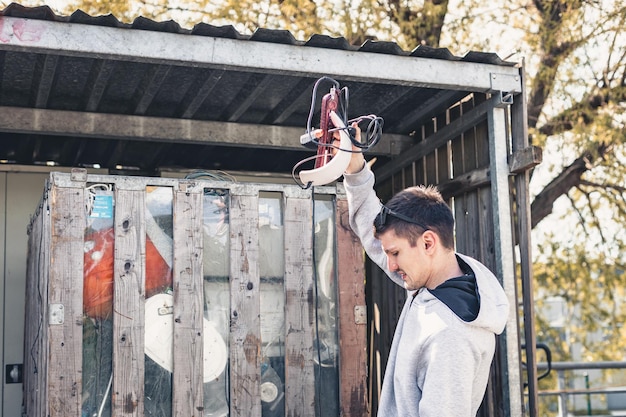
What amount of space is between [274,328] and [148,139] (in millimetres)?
2351

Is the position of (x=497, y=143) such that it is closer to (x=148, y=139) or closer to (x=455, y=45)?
(x=148, y=139)

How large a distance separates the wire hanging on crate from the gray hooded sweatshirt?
746 mm

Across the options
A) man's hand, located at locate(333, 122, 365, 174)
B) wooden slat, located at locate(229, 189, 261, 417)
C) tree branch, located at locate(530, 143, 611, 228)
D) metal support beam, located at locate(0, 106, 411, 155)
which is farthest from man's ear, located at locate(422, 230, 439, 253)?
tree branch, located at locate(530, 143, 611, 228)

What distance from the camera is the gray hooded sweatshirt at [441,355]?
3.25 metres

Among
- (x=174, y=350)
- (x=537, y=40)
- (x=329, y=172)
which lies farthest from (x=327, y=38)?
(x=537, y=40)

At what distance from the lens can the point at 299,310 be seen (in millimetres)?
5754

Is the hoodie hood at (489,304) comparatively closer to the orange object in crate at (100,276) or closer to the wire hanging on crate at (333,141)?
the wire hanging on crate at (333,141)

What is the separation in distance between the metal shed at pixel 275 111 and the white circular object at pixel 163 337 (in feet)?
5.02

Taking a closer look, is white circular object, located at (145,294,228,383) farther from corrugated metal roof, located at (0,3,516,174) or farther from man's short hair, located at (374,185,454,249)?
man's short hair, located at (374,185,454,249)

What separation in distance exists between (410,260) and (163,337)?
92.5 inches

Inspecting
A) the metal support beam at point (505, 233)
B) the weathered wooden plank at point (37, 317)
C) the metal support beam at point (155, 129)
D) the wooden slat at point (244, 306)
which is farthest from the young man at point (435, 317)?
the metal support beam at point (155, 129)

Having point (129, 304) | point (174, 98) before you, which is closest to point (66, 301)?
point (129, 304)

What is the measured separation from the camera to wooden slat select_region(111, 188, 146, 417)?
525cm

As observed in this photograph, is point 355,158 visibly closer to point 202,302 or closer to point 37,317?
point 202,302
